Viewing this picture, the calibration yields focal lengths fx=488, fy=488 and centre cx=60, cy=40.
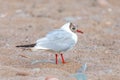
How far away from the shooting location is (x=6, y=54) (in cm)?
764

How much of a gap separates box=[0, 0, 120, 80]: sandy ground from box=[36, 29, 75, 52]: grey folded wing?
26 cm

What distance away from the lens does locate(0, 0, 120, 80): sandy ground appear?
21.4ft

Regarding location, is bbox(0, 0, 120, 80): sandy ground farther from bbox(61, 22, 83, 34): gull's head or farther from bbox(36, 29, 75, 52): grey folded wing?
bbox(61, 22, 83, 34): gull's head

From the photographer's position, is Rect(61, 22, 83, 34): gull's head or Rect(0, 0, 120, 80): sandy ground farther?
Rect(61, 22, 83, 34): gull's head

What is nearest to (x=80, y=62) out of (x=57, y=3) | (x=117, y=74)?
(x=117, y=74)

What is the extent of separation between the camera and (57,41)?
695 centimetres

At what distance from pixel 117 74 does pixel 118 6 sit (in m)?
7.29

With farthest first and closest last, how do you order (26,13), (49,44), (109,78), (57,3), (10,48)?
(57,3), (26,13), (10,48), (49,44), (109,78)

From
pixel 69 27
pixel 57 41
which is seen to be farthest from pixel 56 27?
pixel 57 41

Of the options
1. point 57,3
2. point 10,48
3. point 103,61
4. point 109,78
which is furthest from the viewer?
point 57,3

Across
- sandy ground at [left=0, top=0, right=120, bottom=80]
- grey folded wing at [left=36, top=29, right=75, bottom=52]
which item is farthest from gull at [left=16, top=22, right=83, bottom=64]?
sandy ground at [left=0, top=0, right=120, bottom=80]

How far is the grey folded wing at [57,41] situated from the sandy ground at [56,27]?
0.26 meters

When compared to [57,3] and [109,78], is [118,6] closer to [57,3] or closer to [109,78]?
[57,3]

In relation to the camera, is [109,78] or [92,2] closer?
[109,78]
